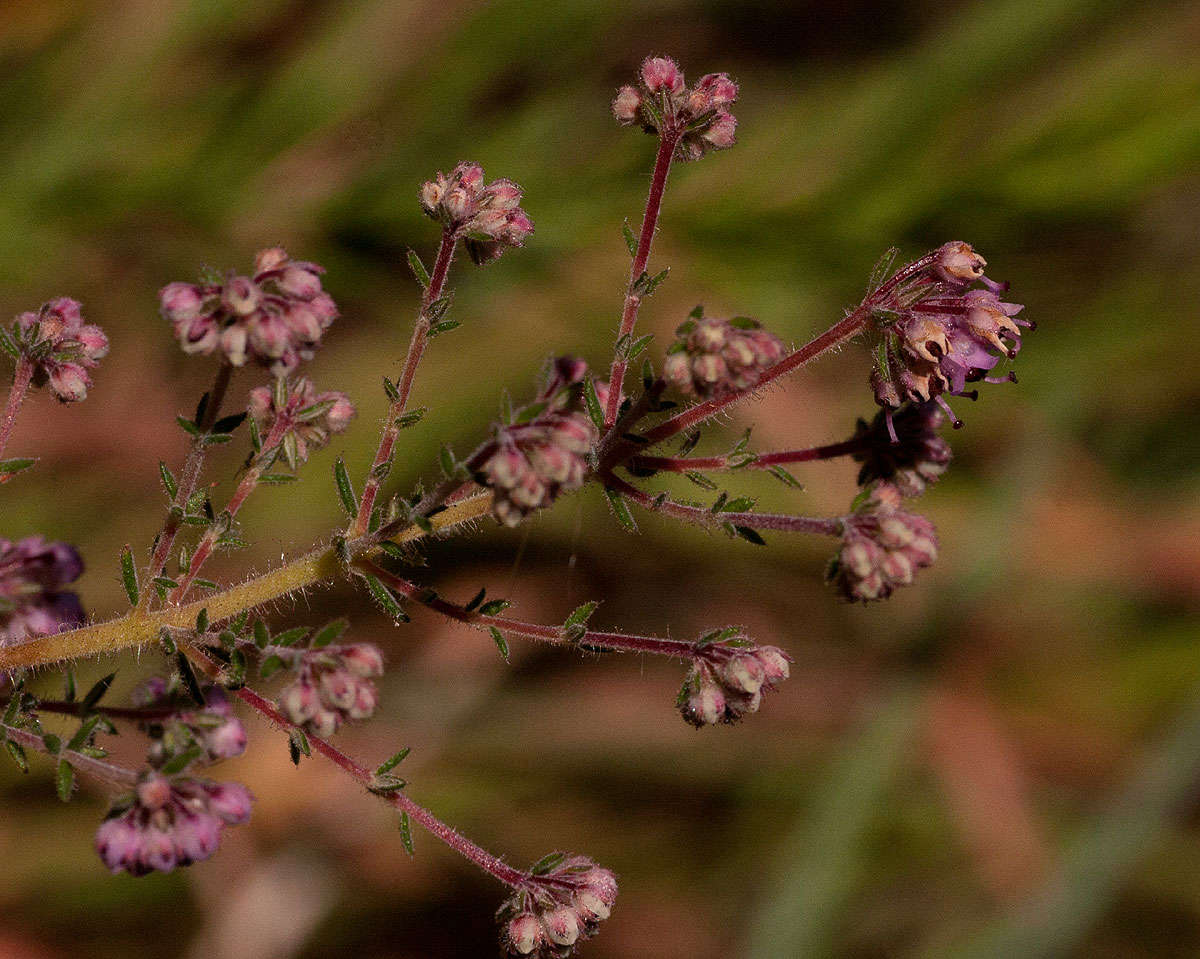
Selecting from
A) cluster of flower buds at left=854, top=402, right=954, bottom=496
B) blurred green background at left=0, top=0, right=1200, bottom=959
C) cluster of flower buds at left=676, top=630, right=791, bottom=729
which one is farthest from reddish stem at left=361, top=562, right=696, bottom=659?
blurred green background at left=0, top=0, right=1200, bottom=959

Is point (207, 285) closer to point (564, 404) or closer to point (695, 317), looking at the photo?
point (564, 404)

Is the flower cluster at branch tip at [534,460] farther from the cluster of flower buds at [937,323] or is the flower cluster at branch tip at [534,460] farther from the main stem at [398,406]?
the cluster of flower buds at [937,323]

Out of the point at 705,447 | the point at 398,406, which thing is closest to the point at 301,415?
the point at 398,406

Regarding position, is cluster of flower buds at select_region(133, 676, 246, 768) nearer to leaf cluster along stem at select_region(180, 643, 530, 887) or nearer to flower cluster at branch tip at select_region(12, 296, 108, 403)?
leaf cluster along stem at select_region(180, 643, 530, 887)

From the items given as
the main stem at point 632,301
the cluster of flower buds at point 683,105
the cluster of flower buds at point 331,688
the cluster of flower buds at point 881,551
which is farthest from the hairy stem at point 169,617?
the cluster of flower buds at point 683,105

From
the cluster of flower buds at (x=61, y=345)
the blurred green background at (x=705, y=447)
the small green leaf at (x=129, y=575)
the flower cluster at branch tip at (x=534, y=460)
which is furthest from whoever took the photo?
the blurred green background at (x=705, y=447)

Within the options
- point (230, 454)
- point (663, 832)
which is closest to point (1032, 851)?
point (663, 832)
